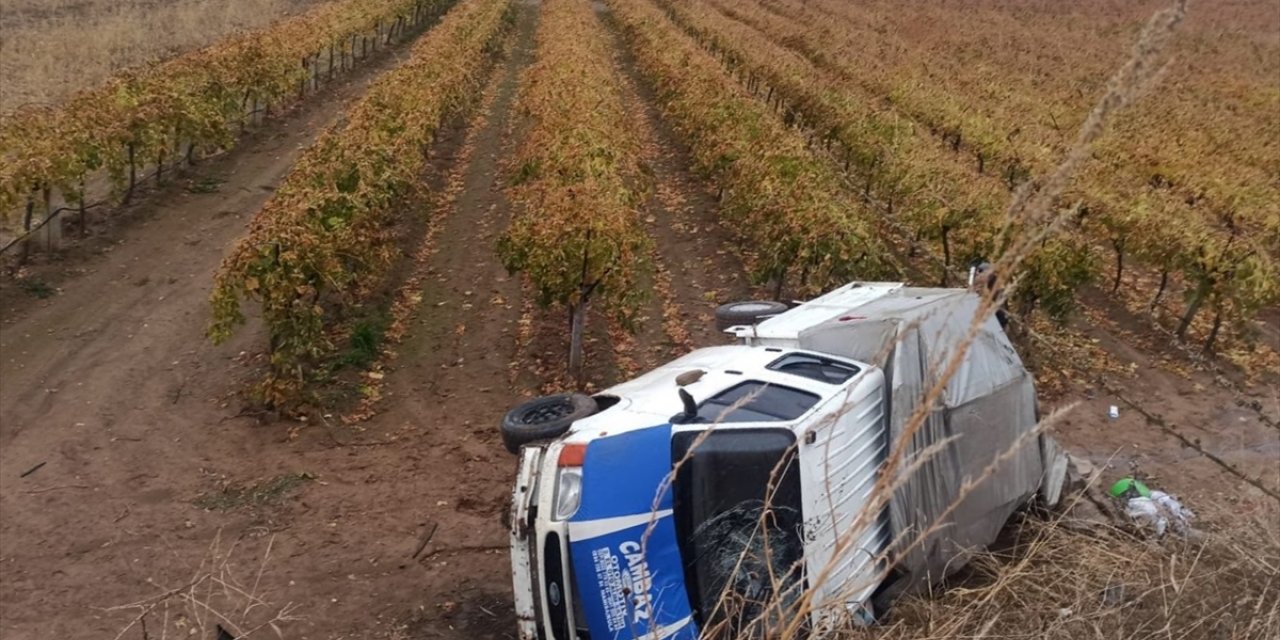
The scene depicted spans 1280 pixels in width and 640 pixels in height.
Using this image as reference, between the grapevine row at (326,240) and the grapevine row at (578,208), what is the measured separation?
1740 millimetres

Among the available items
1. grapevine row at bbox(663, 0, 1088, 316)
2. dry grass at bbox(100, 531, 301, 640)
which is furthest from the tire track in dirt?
grapevine row at bbox(663, 0, 1088, 316)

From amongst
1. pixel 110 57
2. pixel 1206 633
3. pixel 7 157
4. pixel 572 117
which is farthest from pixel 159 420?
pixel 110 57

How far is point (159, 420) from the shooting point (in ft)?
30.8

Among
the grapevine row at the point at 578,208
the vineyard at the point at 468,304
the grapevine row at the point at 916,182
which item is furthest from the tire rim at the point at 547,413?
the grapevine row at the point at 578,208

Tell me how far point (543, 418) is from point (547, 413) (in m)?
0.04

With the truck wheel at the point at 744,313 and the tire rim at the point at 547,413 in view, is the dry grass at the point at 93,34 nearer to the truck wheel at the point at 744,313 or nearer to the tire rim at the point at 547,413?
the truck wheel at the point at 744,313

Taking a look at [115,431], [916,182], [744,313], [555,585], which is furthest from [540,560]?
[916,182]

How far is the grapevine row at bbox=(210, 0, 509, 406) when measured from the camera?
29.7ft

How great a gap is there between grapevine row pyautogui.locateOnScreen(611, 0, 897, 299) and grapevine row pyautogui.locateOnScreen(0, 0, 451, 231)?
27.6 feet

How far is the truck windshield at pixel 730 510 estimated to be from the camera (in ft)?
15.2

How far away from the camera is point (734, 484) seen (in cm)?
472

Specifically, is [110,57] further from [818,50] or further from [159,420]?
[818,50]

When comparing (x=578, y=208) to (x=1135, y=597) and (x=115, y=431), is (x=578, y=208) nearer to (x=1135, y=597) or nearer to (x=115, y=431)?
(x=115, y=431)

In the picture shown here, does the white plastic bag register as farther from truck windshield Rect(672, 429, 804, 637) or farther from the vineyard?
truck windshield Rect(672, 429, 804, 637)
